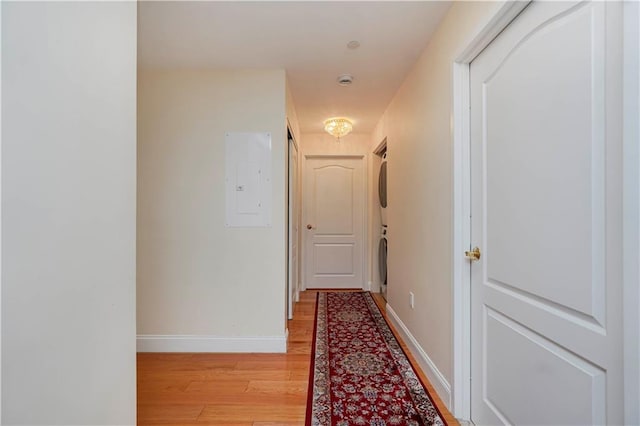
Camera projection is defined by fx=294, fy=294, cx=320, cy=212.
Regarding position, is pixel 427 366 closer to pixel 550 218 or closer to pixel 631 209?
pixel 550 218

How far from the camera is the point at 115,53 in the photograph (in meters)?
1.00

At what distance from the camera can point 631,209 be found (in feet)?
2.55

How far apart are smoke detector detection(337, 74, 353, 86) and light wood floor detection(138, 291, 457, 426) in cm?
240

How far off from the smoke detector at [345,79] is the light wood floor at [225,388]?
2.40 metres

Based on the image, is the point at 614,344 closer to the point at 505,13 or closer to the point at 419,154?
the point at 505,13

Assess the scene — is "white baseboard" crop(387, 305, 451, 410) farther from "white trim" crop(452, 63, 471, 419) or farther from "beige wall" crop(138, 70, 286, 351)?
"beige wall" crop(138, 70, 286, 351)

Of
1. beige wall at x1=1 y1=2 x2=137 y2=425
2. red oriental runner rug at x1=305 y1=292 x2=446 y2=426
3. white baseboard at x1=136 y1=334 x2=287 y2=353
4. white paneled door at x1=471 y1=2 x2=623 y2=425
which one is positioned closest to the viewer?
beige wall at x1=1 y1=2 x2=137 y2=425

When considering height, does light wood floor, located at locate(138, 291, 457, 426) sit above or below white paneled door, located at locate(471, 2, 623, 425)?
below

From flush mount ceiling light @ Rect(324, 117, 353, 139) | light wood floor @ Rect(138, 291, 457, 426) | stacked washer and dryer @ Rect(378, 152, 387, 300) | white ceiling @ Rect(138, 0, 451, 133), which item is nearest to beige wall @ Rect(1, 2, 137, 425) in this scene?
light wood floor @ Rect(138, 291, 457, 426)

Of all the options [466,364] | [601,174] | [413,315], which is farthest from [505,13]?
[413,315]

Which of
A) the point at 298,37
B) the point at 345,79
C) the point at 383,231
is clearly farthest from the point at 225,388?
the point at 383,231

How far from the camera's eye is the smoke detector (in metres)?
2.60

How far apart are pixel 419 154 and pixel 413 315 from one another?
1.31 metres

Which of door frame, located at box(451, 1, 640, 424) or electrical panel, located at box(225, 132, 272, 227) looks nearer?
door frame, located at box(451, 1, 640, 424)
